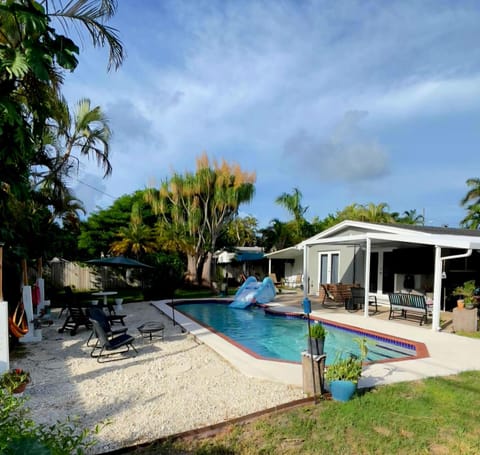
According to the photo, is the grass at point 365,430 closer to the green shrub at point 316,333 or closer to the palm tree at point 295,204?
the green shrub at point 316,333

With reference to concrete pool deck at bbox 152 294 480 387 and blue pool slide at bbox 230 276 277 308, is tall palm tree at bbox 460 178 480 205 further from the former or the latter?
concrete pool deck at bbox 152 294 480 387

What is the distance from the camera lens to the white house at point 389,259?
40.5 ft

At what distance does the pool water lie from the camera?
8523mm

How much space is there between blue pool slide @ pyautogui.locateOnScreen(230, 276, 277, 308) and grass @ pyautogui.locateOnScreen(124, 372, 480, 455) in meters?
11.4

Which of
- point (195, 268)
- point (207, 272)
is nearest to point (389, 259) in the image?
point (207, 272)

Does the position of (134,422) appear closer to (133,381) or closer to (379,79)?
(133,381)

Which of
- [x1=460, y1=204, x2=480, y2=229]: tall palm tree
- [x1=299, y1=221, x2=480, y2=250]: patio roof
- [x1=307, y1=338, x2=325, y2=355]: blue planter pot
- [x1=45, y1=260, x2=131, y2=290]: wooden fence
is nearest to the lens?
[x1=307, y1=338, x2=325, y2=355]: blue planter pot

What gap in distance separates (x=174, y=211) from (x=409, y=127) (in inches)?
564

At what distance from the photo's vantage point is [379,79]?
13422 millimetres

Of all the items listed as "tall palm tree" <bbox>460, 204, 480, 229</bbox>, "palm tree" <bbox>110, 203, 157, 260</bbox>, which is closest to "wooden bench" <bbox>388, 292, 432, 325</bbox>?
"palm tree" <bbox>110, 203, 157, 260</bbox>

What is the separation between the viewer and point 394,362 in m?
6.53

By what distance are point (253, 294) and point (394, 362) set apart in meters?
10.1

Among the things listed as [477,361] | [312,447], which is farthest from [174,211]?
[312,447]

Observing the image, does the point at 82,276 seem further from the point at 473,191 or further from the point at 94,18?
the point at 473,191
